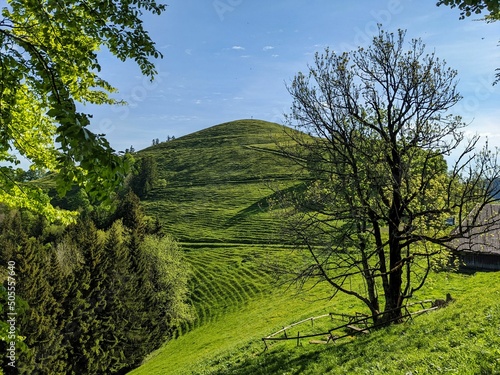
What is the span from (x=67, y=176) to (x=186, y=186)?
137 m

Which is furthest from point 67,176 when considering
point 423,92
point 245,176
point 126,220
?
point 245,176

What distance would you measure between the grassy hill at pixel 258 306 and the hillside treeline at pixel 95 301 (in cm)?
420

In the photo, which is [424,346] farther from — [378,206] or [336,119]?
[336,119]

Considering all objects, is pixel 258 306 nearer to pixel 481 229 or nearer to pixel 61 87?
pixel 481 229

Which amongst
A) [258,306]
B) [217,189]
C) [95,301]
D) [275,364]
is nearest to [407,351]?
[275,364]

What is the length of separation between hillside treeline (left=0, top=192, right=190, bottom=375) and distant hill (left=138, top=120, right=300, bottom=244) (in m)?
21.2

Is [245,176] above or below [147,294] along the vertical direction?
above

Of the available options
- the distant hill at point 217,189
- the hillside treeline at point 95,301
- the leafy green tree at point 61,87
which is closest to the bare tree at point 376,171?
the leafy green tree at point 61,87

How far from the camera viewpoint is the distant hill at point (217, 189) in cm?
9138

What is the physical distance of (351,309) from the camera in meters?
27.2

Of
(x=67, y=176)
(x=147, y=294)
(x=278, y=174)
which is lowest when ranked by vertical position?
(x=147, y=294)

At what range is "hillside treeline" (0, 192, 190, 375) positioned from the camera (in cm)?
3275

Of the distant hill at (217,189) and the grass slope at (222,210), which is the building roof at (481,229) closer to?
the grass slope at (222,210)

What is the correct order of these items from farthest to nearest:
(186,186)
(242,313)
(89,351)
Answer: (186,186) → (242,313) → (89,351)
